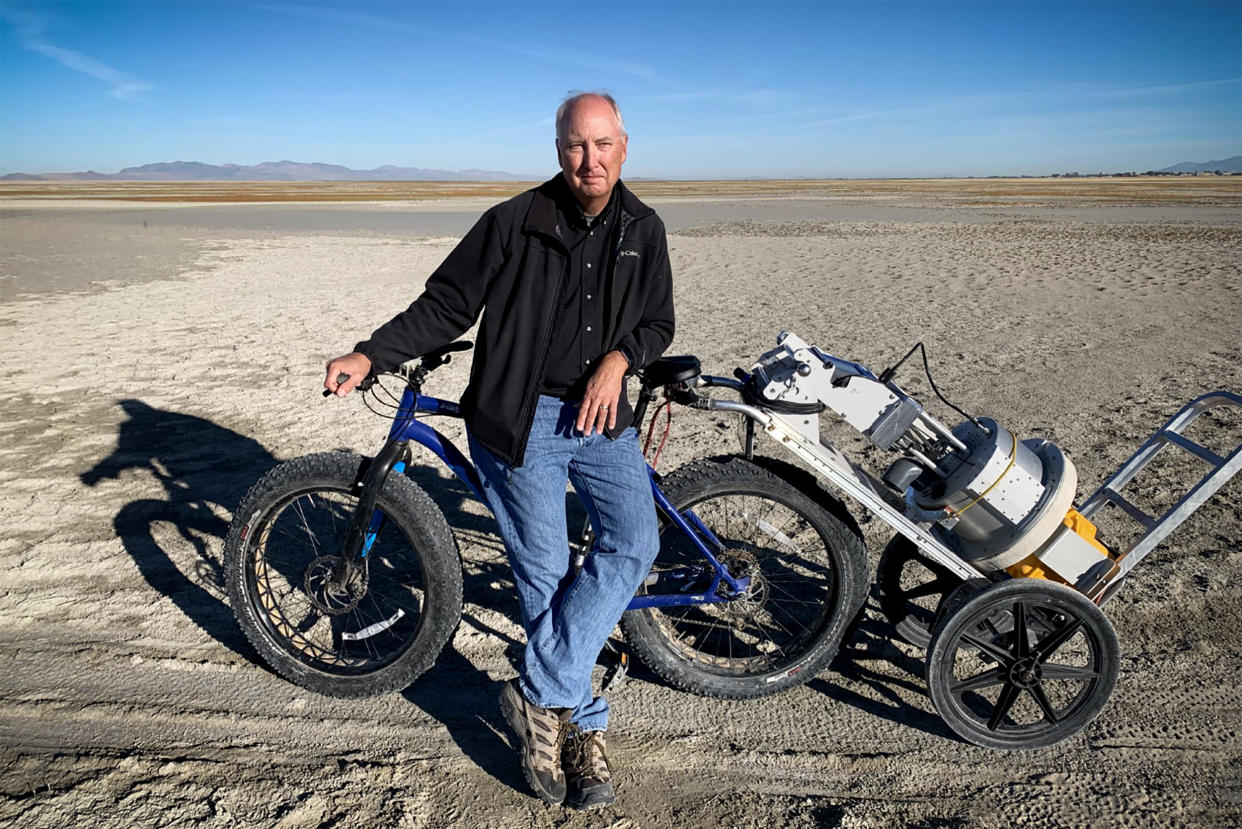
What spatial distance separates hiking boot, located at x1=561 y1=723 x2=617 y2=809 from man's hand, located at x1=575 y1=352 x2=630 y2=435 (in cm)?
117

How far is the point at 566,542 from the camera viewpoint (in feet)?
9.77

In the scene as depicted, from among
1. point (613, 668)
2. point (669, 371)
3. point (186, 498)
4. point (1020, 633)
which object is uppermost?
point (669, 371)

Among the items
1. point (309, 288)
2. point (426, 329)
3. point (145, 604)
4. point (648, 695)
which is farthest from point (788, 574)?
point (309, 288)

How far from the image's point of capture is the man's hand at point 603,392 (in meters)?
2.66

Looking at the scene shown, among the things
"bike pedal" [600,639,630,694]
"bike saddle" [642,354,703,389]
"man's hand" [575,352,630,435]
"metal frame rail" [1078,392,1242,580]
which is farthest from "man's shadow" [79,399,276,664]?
"metal frame rail" [1078,392,1242,580]

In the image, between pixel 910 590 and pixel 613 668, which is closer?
pixel 613 668

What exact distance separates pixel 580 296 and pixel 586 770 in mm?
1726

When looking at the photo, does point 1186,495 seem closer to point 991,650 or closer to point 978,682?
point 991,650

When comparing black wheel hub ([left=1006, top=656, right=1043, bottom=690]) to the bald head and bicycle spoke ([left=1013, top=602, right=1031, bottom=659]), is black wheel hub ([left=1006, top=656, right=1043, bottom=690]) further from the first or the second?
the bald head

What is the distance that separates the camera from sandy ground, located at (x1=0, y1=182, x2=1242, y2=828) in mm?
2867

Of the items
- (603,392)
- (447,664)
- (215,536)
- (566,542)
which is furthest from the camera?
(215,536)

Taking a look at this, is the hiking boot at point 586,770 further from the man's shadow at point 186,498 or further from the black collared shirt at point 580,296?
the man's shadow at point 186,498

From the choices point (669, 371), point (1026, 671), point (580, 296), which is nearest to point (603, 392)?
point (580, 296)

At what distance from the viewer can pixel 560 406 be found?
2822 mm
